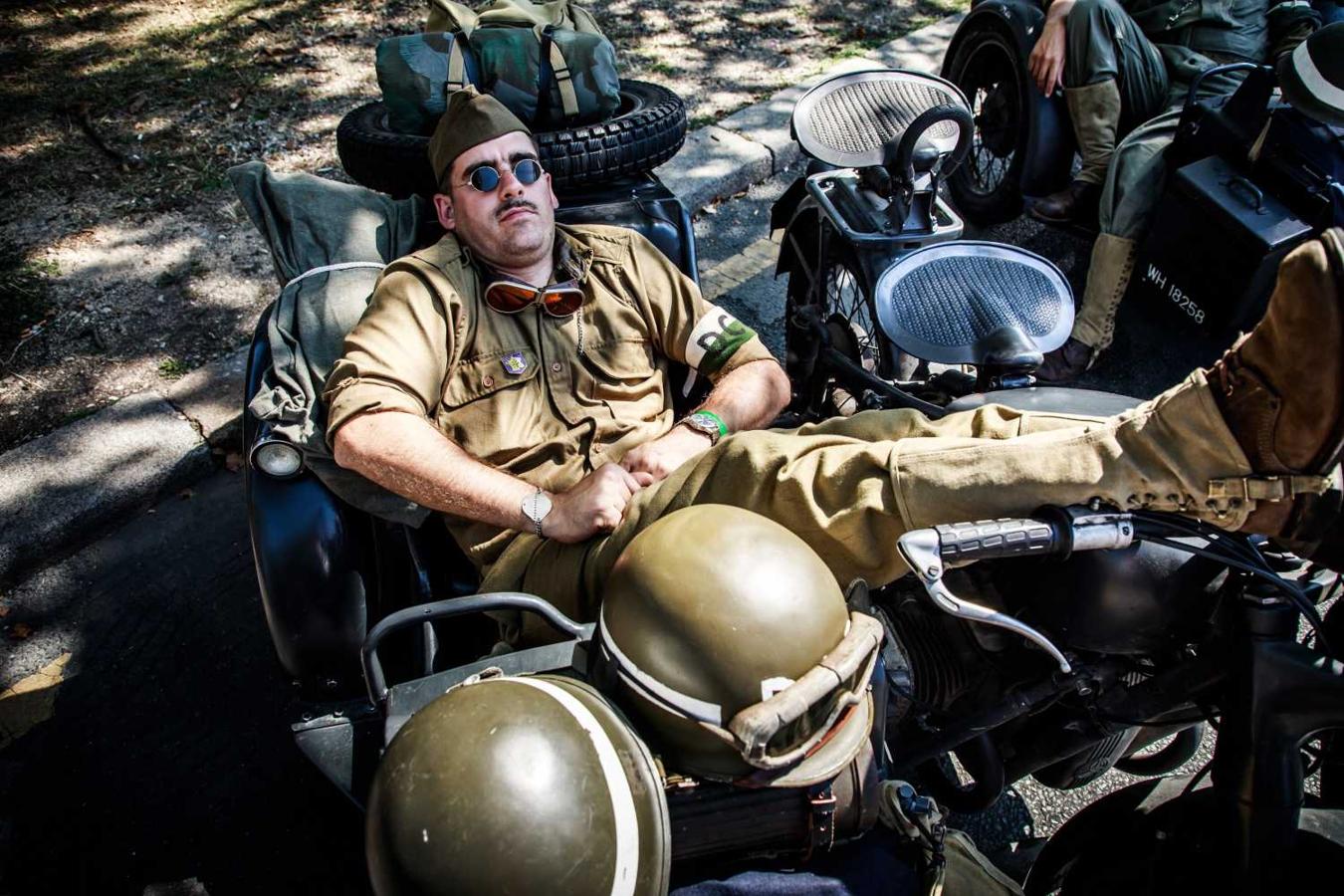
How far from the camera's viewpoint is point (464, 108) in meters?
2.13

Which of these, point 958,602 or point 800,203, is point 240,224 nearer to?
point 800,203

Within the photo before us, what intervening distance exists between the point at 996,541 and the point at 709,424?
35.3 inches

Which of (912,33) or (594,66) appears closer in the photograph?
(594,66)

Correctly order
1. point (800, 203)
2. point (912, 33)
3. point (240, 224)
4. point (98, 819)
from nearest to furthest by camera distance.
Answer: point (98, 819) → point (800, 203) → point (240, 224) → point (912, 33)

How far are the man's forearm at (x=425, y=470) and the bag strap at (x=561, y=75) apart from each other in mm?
1083

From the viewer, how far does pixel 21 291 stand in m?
3.33

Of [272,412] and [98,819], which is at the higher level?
[272,412]

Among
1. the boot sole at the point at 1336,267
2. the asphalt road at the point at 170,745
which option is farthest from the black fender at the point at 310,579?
the boot sole at the point at 1336,267

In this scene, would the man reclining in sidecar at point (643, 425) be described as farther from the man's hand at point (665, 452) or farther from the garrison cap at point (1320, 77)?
the garrison cap at point (1320, 77)

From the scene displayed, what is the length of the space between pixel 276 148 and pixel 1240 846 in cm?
441

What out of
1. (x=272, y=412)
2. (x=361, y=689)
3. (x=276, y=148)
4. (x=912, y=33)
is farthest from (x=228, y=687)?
(x=912, y=33)

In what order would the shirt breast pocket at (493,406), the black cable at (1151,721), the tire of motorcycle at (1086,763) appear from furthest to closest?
the shirt breast pocket at (493,406), the tire of motorcycle at (1086,763), the black cable at (1151,721)

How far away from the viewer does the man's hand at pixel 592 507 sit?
5.86ft

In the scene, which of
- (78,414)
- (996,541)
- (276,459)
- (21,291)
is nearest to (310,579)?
(276,459)
